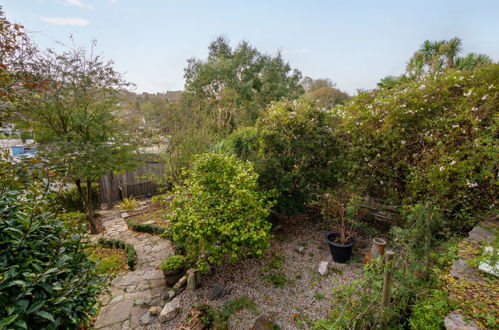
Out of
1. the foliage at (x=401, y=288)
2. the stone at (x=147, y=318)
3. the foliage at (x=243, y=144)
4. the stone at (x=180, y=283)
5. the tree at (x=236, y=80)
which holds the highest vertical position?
the tree at (x=236, y=80)

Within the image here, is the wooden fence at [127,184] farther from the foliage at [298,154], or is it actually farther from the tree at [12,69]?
the foliage at [298,154]

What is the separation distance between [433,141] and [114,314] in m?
6.30

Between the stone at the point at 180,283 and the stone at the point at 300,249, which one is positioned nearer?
the stone at the point at 180,283

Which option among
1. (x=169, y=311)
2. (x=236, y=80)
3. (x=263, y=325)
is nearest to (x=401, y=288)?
(x=263, y=325)

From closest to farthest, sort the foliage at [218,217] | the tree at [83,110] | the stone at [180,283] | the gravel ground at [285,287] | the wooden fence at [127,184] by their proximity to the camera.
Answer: the gravel ground at [285,287], the foliage at [218,217], the stone at [180,283], the tree at [83,110], the wooden fence at [127,184]

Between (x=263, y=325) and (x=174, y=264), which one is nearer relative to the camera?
(x=263, y=325)

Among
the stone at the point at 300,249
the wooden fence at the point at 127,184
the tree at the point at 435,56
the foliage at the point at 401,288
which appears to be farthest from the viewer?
the tree at the point at 435,56

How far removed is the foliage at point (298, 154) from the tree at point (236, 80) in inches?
312

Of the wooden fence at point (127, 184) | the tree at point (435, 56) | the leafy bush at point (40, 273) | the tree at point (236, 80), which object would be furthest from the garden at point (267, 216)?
the tree at point (435, 56)

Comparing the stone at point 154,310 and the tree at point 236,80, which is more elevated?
the tree at point 236,80

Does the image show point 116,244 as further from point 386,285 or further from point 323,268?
point 386,285

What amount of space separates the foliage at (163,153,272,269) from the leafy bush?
1509mm

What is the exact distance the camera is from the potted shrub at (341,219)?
4094mm

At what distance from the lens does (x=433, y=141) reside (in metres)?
4.17
